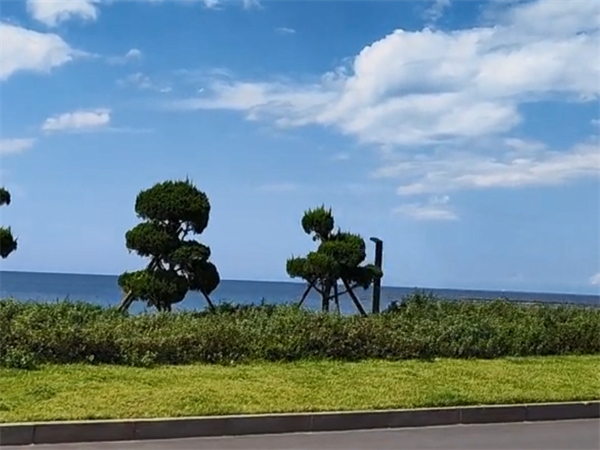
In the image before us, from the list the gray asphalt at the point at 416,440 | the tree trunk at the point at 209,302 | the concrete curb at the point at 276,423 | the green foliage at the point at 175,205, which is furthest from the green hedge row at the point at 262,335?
the gray asphalt at the point at 416,440

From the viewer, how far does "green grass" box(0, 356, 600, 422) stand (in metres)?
7.78

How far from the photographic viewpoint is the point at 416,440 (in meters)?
7.70

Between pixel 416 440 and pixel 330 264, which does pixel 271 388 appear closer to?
pixel 416 440

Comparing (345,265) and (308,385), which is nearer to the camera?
(308,385)

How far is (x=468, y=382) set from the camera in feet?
31.9

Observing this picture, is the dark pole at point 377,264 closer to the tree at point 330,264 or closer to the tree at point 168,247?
the tree at point 330,264

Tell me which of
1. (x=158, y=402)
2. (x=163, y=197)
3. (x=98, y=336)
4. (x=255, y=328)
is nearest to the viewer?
(x=158, y=402)

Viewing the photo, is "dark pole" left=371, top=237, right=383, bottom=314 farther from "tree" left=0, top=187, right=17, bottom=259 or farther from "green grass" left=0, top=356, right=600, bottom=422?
"tree" left=0, top=187, right=17, bottom=259

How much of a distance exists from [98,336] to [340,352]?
303 centimetres

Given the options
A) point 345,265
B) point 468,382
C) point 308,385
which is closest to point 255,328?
point 308,385

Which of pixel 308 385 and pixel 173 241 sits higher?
pixel 173 241

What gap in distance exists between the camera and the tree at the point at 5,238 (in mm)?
11828

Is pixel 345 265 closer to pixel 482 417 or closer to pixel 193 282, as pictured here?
pixel 193 282

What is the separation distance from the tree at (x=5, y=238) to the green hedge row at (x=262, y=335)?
90 cm
